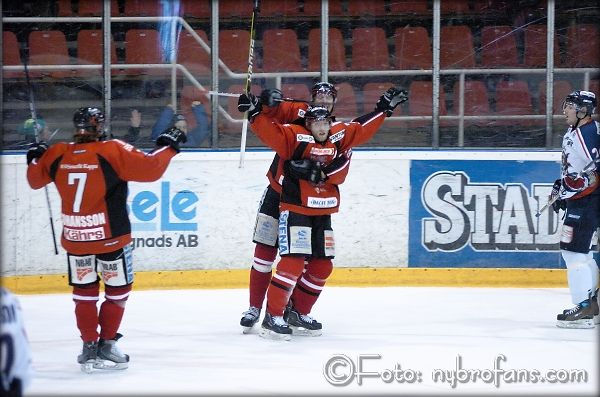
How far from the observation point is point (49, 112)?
7.32m

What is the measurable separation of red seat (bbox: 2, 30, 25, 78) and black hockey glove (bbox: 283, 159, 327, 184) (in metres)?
2.86

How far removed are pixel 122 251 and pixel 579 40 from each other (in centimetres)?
440

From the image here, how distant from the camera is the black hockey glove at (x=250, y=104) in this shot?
16.5 ft

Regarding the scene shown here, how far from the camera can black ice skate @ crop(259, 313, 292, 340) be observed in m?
5.24

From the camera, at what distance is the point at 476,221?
7191mm

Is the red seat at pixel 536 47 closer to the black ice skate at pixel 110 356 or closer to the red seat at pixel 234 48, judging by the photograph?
the red seat at pixel 234 48

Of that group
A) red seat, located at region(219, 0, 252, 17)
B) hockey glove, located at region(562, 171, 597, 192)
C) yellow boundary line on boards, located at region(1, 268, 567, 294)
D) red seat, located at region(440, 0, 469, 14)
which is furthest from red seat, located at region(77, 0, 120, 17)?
hockey glove, located at region(562, 171, 597, 192)

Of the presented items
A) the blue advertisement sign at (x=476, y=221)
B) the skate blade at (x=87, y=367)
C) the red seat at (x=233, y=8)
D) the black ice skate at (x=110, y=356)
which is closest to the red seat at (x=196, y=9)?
the red seat at (x=233, y=8)

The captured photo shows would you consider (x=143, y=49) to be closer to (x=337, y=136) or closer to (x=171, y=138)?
(x=337, y=136)

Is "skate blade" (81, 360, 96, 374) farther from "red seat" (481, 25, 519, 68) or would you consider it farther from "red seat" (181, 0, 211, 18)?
"red seat" (481, 25, 519, 68)

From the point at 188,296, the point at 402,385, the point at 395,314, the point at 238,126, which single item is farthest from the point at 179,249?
the point at 402,385

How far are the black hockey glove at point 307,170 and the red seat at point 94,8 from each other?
2.76m

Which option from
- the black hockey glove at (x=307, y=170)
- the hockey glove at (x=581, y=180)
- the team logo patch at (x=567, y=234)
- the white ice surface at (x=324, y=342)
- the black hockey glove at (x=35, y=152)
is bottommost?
the white ice surface at (x=324, y=342)

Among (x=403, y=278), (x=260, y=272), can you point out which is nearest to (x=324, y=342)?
(x=260, y=272)
